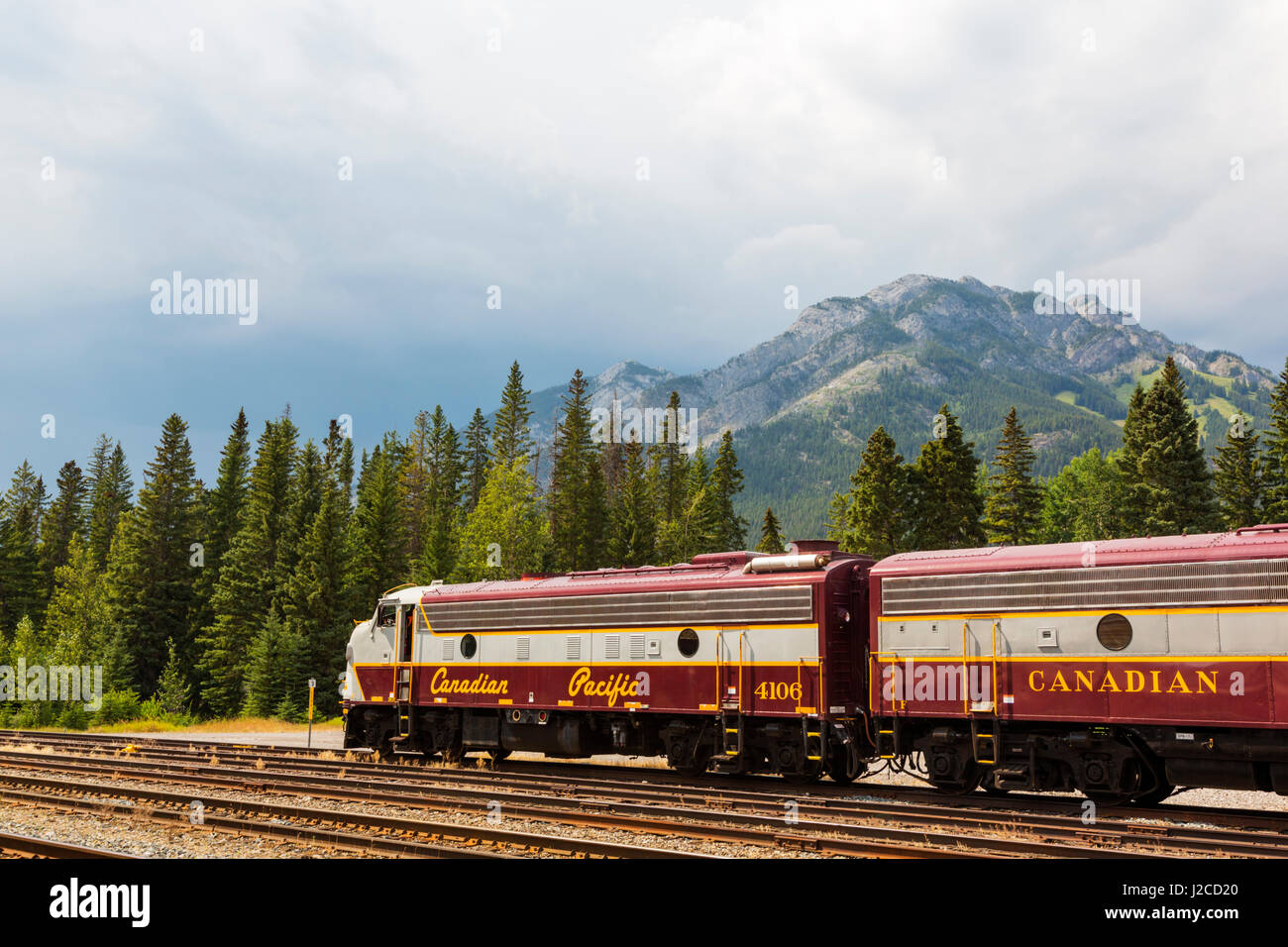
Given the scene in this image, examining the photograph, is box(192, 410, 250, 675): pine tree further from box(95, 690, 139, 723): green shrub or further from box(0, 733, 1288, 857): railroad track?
box(0, 733, 1288, 857): railroad track

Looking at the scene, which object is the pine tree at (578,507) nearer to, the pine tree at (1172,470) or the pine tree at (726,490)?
the pine tree at (726,490)

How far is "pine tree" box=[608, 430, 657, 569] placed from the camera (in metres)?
72.0

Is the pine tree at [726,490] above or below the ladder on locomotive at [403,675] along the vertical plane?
above

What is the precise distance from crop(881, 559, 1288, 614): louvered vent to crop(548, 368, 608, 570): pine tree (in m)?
53.3

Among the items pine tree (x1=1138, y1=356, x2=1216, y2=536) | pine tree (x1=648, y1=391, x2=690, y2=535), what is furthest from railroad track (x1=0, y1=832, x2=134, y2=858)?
pine tree (x1=648, y1=391, x2=690, y2=535)

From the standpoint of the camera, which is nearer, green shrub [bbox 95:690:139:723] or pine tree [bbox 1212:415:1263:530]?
green shrub [bbox 95:690:139:723]

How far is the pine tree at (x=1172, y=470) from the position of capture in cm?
5444

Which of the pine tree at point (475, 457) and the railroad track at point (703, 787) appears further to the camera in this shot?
the pine tree at point (475, 457)

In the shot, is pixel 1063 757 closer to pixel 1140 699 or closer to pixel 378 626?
pixel 1140 699

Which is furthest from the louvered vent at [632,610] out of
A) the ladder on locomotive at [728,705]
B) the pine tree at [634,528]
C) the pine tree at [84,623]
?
the pine tree at [634,528]

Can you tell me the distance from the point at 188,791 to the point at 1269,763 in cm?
1910

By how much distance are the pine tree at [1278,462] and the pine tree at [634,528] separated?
39.3 metres

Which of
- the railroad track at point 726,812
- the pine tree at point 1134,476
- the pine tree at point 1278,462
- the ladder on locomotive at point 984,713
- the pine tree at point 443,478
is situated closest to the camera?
the railroad track at point 726,812
